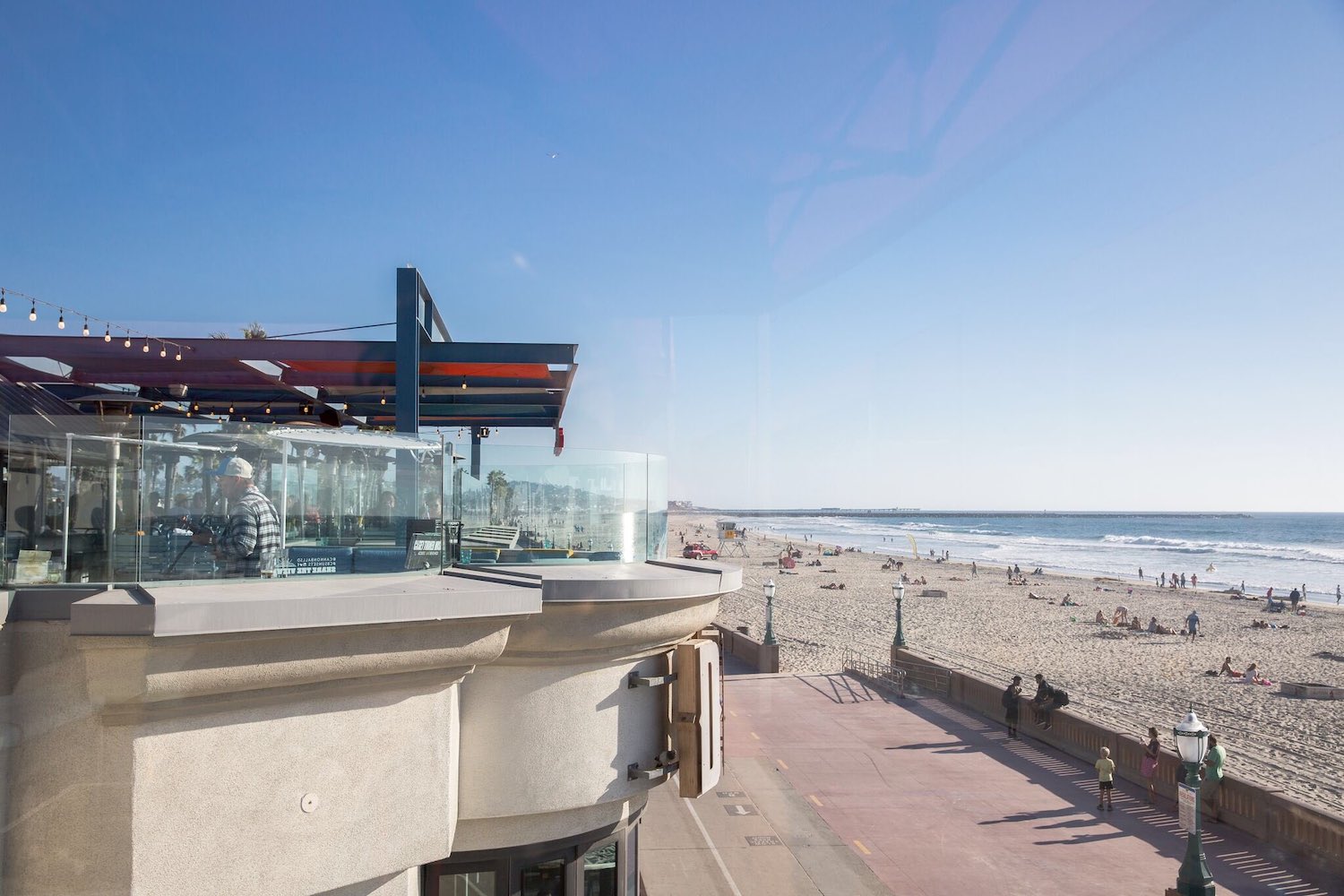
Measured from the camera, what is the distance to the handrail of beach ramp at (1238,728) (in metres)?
15.5

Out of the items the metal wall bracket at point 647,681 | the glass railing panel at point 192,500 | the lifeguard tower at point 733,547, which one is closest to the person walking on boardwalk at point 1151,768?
the metal wall bracket at point 647,681

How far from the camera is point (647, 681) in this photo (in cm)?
693

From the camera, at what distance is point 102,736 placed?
13.9ft

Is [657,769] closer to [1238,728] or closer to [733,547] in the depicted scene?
[1238,728]

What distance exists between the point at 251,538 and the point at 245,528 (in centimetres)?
8

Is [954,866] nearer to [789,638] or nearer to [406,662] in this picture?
[406,662]

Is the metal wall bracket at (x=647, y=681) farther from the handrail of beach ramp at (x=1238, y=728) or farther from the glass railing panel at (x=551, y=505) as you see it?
the handrail of beach ramp at (x=1238, y=728)

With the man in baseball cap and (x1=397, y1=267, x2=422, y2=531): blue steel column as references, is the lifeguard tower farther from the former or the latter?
the man in baseball cap

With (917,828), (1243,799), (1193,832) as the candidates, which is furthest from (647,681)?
(1243,799)

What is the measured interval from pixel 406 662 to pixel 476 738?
1437 millimetres

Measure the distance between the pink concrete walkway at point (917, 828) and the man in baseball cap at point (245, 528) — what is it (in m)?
7.65

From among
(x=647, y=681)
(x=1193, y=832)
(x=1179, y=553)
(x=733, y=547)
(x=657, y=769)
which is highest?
(x=647, y=681)

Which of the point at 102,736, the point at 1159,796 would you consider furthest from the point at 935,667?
the point at 102,736

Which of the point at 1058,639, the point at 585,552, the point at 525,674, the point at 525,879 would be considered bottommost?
the point at 1058,639
